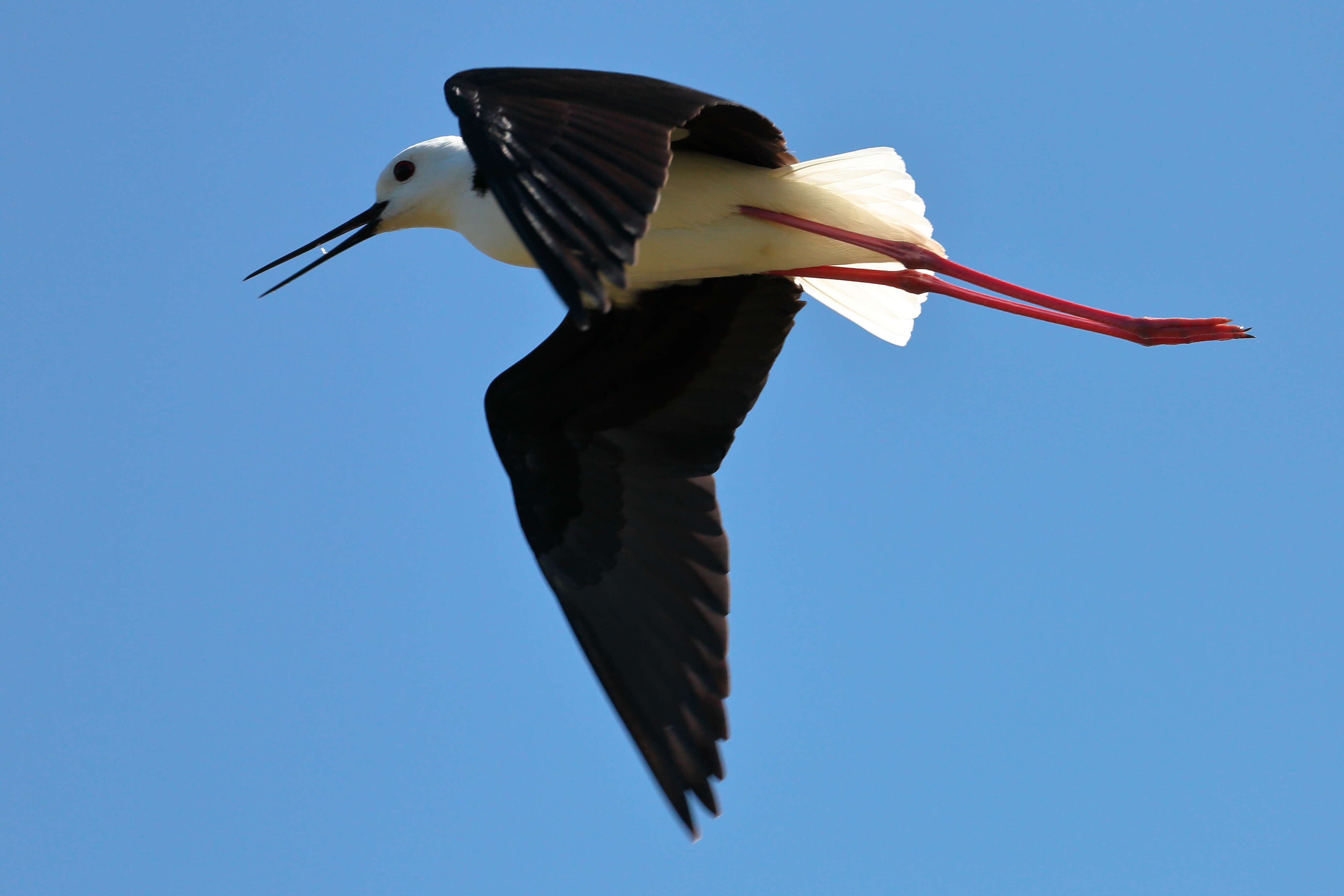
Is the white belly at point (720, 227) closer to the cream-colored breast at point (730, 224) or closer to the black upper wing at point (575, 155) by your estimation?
the cream-colored breast at point (730, 224)

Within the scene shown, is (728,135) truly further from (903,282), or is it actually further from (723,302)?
(903,282)

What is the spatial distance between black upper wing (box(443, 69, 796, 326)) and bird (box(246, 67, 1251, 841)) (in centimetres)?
86

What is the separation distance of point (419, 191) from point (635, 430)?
59.3 inches

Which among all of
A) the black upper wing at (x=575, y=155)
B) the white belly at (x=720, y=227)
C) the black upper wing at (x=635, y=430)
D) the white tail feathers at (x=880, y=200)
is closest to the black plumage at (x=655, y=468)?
the black upper wing at (x=635, y=430)

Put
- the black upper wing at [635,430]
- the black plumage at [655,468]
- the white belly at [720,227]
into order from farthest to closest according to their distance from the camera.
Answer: the black upper wing at [635,430] → the white belly at [720,227] → the black plumage at [655,468]

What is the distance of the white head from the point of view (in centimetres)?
707

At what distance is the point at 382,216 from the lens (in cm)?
744

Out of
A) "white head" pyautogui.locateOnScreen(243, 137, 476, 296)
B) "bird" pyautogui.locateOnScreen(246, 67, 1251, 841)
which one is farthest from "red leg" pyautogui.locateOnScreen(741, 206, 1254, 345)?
"white head" pyautogui.locateOnScreen(243, 137, 476, 296)

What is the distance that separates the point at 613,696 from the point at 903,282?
95.4 inches

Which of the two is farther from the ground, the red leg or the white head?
the white head

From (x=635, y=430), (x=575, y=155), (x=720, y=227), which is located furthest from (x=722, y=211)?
(x=575, y=155)

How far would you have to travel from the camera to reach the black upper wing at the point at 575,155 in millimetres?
4473

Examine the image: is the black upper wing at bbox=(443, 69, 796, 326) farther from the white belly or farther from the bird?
the white belly

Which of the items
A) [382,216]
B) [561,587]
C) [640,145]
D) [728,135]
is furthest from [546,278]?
[382,216]
